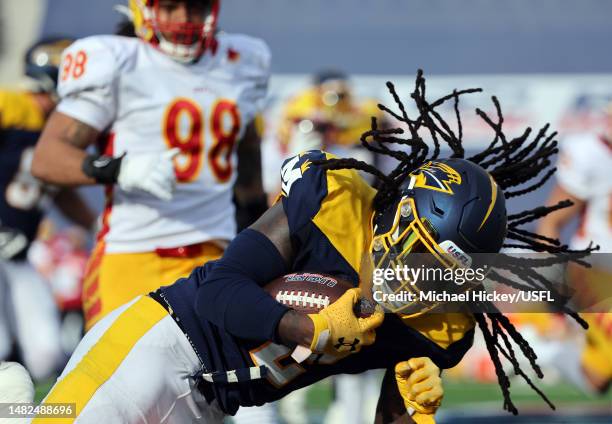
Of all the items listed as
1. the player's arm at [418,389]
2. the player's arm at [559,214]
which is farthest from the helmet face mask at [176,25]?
the player's arm at [559,214]

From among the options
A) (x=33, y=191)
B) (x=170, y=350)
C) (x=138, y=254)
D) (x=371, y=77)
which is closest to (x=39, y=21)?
(x=371, y=77)

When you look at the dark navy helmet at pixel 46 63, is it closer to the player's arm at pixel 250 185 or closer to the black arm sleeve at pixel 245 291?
the player's arm at pixel 250 185

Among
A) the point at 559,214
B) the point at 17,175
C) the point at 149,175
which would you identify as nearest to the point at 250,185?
the point at 149,175

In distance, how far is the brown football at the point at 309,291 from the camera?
252 cm

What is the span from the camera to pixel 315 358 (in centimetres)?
257

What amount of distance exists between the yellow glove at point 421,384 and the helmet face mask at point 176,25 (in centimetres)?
157

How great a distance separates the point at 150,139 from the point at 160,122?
0.23 feet

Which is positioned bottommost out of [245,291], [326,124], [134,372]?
[326,124]

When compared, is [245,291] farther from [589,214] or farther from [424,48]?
[424,48]

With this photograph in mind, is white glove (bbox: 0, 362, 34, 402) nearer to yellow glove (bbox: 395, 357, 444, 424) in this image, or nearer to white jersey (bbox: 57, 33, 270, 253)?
white jersey (bbox: 57, 33, 270, 253)

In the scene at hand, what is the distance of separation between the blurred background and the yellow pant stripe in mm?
6945

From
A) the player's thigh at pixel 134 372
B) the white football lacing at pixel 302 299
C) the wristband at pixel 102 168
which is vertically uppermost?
the white football lacing at pixel 302 299

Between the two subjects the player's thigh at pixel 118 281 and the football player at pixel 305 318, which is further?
the player's thigh at pixel 118 281

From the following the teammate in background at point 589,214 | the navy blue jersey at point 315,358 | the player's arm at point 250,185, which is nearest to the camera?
the navy blue jersey at point 315,358
